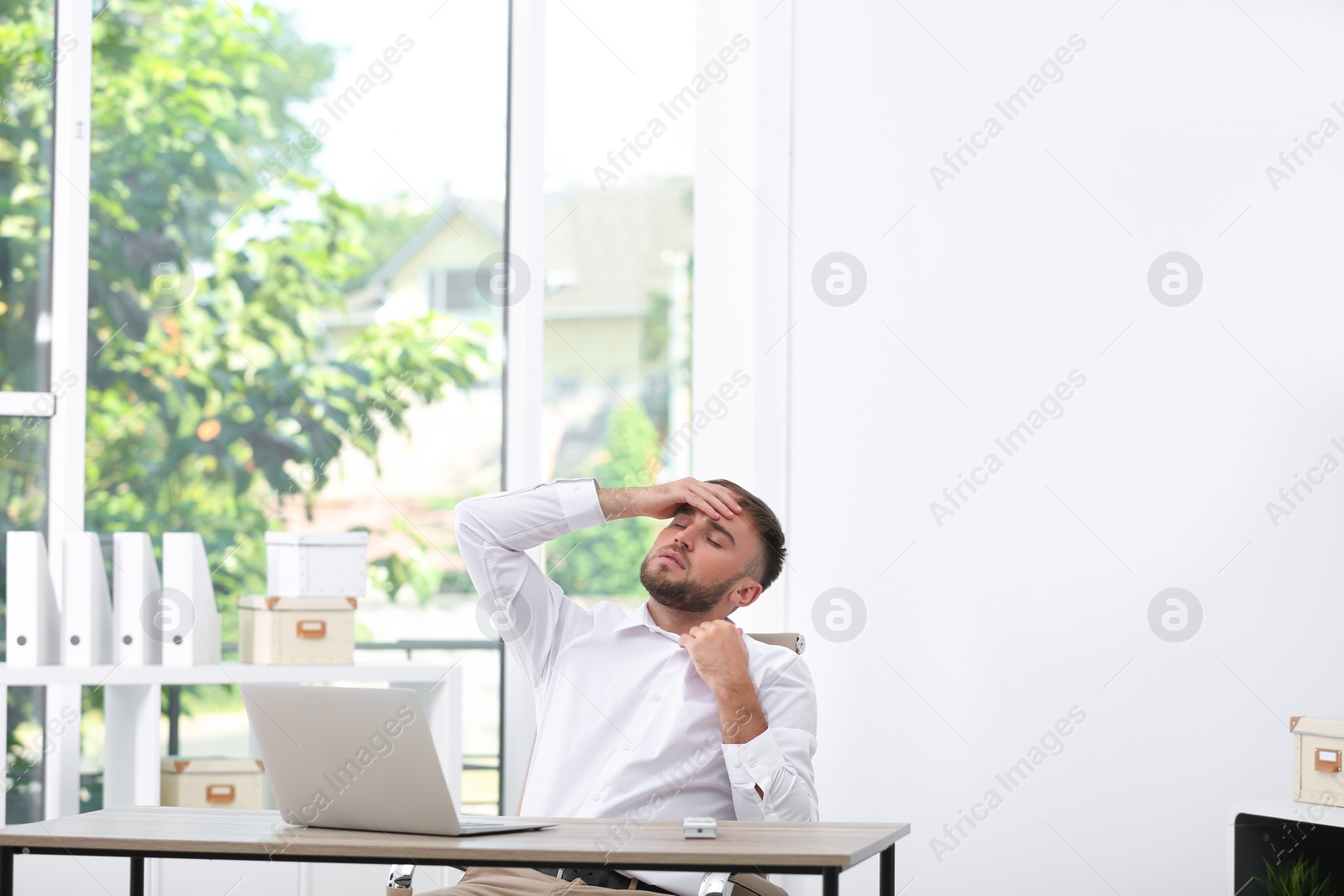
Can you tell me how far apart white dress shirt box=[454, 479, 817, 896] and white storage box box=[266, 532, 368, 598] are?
2.54 ft

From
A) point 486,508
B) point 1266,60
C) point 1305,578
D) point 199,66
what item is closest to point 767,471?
point 486,508

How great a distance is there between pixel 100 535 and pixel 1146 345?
107 inches

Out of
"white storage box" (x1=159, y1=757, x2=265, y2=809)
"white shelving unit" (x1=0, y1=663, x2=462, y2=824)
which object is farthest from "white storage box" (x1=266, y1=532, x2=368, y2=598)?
"white storage box" (x1=159, y1=757, x2=265, y2=809)

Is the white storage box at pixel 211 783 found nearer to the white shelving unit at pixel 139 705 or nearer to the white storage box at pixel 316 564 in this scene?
the white shelving unit at pixel 139 705

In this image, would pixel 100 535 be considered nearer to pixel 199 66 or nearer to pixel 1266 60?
pixel 199 66

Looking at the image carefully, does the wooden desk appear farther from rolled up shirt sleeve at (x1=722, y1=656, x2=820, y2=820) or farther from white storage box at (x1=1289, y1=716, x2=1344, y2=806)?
white storage box at (x1=1289, y1=716, x2=1344, y2=806)

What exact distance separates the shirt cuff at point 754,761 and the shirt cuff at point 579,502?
59 centimetres

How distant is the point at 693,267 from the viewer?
3715 millimetres

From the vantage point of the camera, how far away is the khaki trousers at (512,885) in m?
1.85

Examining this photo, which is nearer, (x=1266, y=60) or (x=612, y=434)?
(x=1266, y=60)

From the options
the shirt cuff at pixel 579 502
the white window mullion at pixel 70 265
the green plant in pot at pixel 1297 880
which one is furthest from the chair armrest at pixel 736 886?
the white window mullion at pixel 70 265

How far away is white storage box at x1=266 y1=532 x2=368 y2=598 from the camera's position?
2.98 metres

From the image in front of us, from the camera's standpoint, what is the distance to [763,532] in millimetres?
2365

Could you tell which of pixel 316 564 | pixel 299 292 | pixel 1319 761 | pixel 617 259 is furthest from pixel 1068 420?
pixel 299 292
